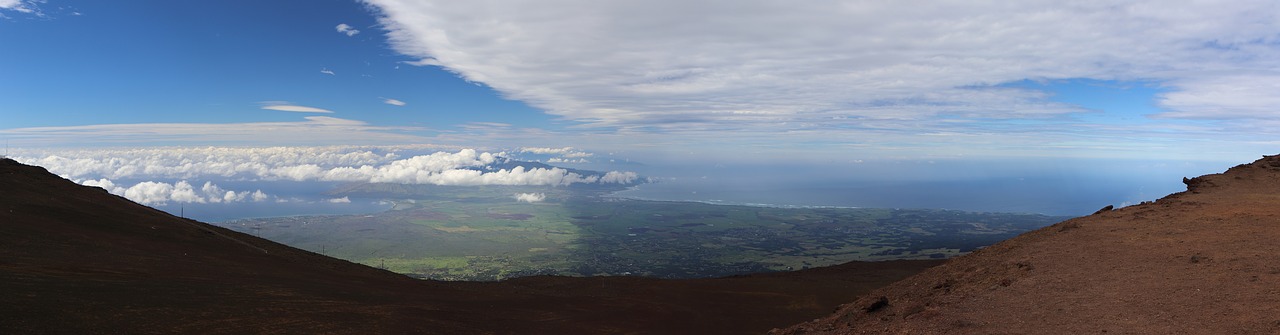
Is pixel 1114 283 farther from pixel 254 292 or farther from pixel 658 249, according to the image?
pixel 658 249

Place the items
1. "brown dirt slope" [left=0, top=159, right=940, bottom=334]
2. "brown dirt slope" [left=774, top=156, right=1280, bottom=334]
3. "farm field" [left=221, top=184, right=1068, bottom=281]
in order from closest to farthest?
"brown dirt slope" [left=774, top=156, right=1280, bottom=334]
"brown dirt slope" [left=0, top=159, right=940, bottom=334]
"farm field" [left=221, top=184, right=1068, bottom=281]

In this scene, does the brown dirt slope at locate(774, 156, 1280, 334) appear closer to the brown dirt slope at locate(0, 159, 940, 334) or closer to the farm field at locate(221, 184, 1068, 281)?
the brown dirt slope at locate(0, 159, 940, 334)

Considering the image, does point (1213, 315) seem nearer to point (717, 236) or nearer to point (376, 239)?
point (717, 236)

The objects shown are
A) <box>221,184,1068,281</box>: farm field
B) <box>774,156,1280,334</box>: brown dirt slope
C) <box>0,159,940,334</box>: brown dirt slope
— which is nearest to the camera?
<box>774,156,1280,334</box>: brown dirt slope

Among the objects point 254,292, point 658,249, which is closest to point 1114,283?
point 254,292

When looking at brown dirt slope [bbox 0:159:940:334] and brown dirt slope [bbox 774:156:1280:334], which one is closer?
brown dirt slope [bbox 774:156:1280:334]

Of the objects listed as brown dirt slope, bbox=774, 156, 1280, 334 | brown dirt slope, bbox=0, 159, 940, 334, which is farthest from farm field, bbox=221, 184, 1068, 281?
brown dirt slope, bbox=774, 156, 1280, 334

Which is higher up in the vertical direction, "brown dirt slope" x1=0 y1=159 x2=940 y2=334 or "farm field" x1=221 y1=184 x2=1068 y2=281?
"brown dirt slope" x1=0 y1=159 x2=940 y2=334

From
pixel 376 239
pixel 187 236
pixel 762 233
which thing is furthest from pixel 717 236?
pixel 187 236
